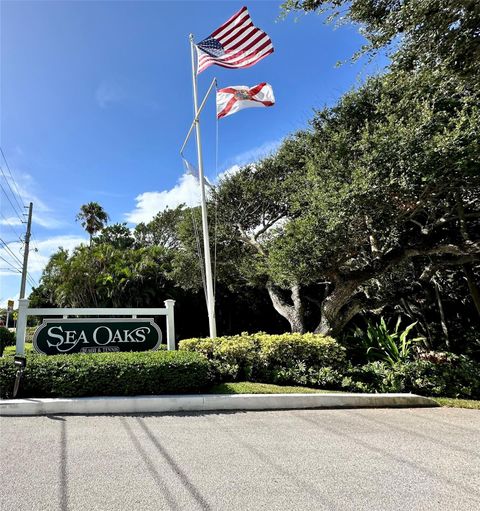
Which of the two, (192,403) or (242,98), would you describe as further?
(242,98)

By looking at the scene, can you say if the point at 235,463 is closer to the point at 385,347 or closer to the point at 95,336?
the point at 95,336

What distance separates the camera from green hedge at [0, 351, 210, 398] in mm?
5441

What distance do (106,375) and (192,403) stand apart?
1.38 metres

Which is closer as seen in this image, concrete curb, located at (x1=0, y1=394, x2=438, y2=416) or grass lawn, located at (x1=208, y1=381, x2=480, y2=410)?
concrete curb, located at (x1=0, y1=394, x2=438, y2=416)

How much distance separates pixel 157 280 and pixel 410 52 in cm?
1728

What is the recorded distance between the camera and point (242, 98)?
8.72m

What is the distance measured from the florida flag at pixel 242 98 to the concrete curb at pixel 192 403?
20.7 feet

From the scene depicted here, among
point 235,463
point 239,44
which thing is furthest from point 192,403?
point 239,44

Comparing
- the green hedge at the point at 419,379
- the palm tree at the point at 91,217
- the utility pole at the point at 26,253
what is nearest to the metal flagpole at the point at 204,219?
the green hedge at the point at 419,379

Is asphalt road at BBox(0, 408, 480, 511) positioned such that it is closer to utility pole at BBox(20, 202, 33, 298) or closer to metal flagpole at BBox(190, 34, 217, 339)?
metal flagpole at BBox(190, 34, 217, 339)

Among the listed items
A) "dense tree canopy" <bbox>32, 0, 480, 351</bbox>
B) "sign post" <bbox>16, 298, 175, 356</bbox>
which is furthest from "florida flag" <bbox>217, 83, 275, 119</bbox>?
"sign post" <bbox>16, 298, 175, 356</bbox>

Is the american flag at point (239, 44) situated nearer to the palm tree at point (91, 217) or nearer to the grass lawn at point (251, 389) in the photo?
the grass lawn at point (251, 389)

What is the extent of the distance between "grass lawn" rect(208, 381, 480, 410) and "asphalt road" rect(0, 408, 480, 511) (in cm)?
83

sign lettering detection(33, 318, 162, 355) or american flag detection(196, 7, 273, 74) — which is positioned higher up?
american flag detection(196, 7, 273, 74)
